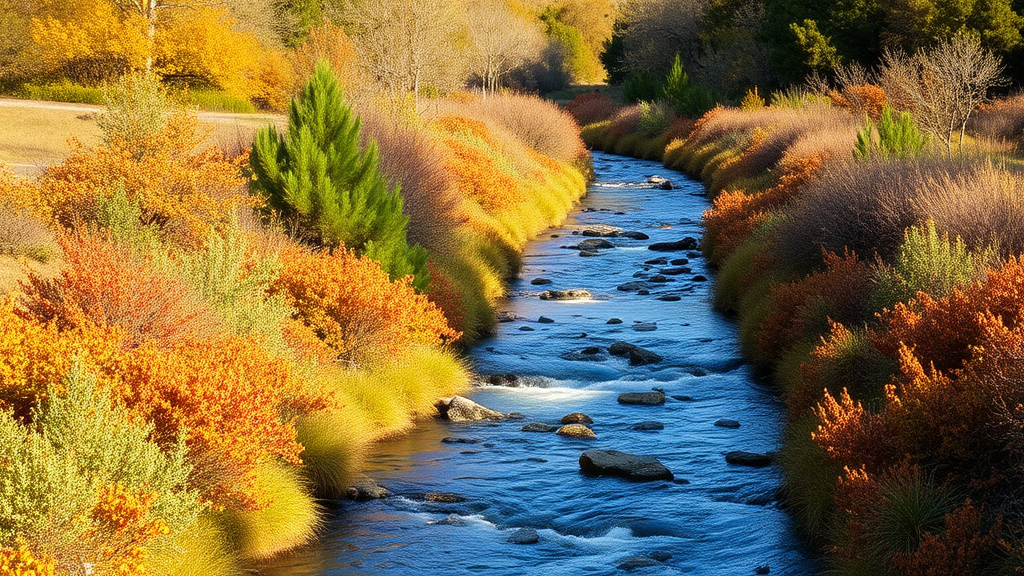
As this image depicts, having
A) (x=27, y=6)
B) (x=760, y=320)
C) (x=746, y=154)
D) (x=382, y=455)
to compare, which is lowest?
(x=382, y=455)

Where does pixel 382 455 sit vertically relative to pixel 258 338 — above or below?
below

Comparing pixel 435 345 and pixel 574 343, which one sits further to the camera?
pixel 574 343

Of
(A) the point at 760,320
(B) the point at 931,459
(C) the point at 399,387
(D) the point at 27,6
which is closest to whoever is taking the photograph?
(B) the point at 931,459

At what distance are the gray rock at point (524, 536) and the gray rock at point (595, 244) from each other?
15.9 m

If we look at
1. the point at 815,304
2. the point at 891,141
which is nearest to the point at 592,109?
the point at 891,141

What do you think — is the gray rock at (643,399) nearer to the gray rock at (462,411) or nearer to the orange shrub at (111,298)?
the gray rock at (462,411)

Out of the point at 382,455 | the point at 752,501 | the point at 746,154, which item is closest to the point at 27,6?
the point at 746,154

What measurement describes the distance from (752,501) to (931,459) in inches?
99.7

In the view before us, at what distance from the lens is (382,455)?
11.5 m

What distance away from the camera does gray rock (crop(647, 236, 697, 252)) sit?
24.9m

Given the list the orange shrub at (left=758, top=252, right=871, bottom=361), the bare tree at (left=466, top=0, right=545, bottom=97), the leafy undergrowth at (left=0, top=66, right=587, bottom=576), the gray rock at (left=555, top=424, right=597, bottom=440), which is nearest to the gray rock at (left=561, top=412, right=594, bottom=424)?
the gray rock at (left=555, top=424, right=597, bottom=440)

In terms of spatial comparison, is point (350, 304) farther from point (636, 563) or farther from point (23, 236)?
point (636, 563)

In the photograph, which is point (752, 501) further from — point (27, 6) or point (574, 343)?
point (27, 6)

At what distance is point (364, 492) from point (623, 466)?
112 inches
